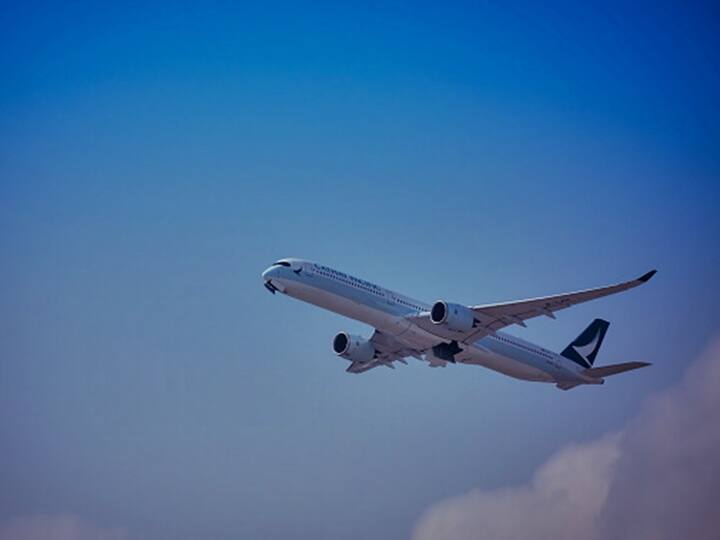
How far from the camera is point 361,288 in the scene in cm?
5584

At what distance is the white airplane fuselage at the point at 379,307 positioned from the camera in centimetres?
5509

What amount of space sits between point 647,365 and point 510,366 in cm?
817

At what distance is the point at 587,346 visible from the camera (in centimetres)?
6931

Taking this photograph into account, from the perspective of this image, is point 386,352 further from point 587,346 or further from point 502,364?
point 587,346

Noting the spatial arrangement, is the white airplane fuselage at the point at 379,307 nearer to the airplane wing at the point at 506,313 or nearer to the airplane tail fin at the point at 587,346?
the airplane wing at the point at 506,313

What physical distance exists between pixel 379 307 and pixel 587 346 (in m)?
20.1

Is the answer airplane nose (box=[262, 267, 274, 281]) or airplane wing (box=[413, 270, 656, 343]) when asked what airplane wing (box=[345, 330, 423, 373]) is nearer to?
airplane wing (box=[413, 270, 656, 343])

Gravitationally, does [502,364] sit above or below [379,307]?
below

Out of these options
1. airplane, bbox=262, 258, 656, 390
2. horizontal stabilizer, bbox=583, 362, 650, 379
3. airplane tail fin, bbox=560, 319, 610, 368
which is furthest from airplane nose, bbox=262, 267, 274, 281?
airplane tail fin, bbox=560, 319, 610, 368

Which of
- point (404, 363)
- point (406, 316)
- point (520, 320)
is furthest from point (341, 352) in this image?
point (520, 320)

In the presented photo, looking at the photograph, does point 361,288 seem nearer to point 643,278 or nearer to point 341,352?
point 341,352

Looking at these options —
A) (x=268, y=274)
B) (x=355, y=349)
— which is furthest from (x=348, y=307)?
(x=355, y=349)

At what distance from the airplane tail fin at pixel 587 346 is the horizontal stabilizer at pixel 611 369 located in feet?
14.2

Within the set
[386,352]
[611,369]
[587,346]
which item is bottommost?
[611,369]
